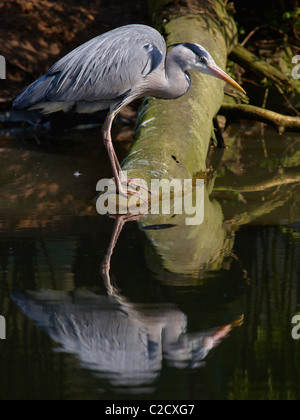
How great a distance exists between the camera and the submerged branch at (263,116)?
7590 mm

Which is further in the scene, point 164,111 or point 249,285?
point 164,111

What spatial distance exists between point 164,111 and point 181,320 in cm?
335

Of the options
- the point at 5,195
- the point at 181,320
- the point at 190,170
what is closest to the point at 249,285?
the point at 181,320

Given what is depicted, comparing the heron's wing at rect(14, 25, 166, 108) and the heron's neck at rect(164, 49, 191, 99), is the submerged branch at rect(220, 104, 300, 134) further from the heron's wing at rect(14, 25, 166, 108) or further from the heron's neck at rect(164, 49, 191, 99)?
the heron's wing at rect(14, 25, 166, 108)

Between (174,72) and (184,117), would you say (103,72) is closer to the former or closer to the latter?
(174,72)

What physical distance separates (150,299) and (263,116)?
4128 mm

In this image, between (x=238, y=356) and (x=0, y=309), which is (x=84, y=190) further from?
(x=238, y=356)

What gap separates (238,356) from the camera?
348 centimetres

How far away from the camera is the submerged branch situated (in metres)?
7.59

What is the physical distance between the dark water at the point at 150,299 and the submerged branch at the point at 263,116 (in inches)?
49.9

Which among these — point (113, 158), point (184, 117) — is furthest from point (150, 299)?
point (184, 117)

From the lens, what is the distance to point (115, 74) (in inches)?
234

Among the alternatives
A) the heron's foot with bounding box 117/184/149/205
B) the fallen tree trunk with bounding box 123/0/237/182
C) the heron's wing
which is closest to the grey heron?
the heron's wing

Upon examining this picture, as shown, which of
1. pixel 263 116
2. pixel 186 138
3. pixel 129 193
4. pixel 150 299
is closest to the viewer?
pixel 150 299
